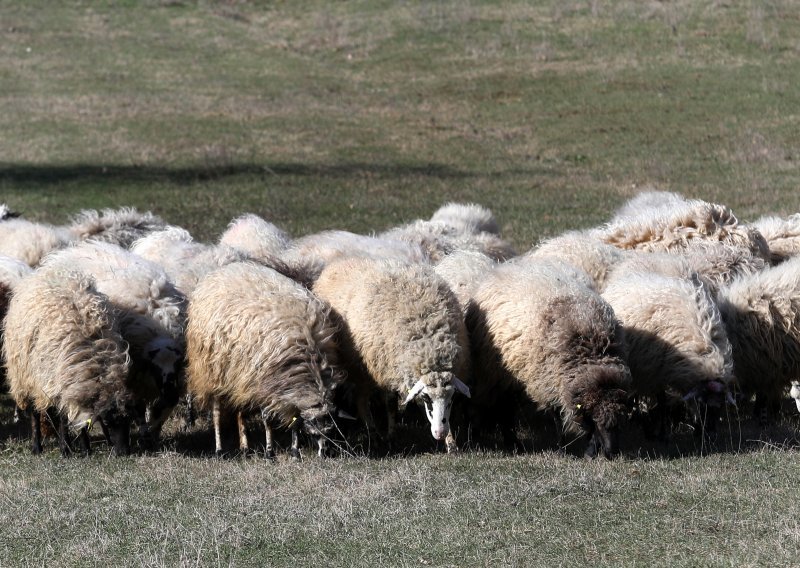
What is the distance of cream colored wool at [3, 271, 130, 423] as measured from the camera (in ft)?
33.5

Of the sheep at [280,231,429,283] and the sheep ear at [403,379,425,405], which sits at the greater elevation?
the sheep at [280,231,429,283]

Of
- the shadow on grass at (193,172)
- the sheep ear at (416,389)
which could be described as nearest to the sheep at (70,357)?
the sheep ear at (416,389)

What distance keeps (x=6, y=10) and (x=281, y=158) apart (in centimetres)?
2587

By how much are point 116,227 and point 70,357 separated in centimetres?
606

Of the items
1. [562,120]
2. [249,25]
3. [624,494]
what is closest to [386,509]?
[624,494]

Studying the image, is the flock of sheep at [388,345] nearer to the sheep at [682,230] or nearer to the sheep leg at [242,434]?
the sheep leg at [242,434]

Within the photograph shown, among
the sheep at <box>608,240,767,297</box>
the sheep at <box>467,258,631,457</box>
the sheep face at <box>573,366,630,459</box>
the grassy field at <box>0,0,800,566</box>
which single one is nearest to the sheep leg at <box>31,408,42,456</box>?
the grassy field at <box>0,0,800,566</box>

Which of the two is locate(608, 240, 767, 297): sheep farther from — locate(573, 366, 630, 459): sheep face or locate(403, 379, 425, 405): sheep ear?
locate(403, 379, 425, 405): sheep ear

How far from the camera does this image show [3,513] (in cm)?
846

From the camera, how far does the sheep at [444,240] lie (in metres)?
14.7

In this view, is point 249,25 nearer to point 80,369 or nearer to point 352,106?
point 352,106

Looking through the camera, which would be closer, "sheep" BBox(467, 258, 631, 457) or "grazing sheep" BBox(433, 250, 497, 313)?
"sheep" BBox(467, 258, 631, 457)

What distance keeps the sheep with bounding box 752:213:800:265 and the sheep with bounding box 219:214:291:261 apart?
658cm

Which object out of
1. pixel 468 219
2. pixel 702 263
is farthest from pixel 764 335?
pixel 468 219
